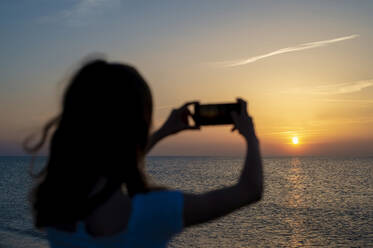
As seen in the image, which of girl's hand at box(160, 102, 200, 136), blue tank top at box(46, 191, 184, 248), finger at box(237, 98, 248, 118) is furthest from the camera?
girl's hand at box(160, 102, 200, 136)

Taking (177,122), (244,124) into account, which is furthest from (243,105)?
(177,122)

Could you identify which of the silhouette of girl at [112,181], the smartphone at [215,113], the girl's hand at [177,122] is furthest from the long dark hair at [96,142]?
the girl's hand at [177,122]

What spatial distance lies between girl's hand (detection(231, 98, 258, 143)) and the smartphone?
0.08ft

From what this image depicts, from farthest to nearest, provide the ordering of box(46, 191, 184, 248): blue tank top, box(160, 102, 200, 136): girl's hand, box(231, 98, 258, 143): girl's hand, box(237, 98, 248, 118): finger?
1. box(160, 102, 200, 136): girl's hand
2. box(237, 98, 248, 118): finger
3. box(231, 98, 258, 143): girl's hand
4. box(46, 191, 184, 248): blue tank top

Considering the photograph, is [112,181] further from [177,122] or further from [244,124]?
[177,122]

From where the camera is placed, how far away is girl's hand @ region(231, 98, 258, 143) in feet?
4.86

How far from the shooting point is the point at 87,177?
1273 mm

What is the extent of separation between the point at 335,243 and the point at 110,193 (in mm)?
14844

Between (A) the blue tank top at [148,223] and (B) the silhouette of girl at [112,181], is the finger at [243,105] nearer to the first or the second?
(B) the silhouette of girl at [112,181]

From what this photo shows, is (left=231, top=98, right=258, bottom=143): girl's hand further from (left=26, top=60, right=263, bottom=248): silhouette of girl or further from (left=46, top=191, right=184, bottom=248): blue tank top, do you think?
(left=46, top=191, right=184, bottom=248): blue tank top

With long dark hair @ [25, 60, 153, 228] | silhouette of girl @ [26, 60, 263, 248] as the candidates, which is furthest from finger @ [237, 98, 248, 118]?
long dark hair @ [25, 60, 153, 228]

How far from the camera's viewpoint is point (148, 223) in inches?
49.1

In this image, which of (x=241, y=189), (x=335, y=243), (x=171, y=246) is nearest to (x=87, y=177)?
(x=241, y=189)

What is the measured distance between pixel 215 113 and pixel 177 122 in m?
0.31
